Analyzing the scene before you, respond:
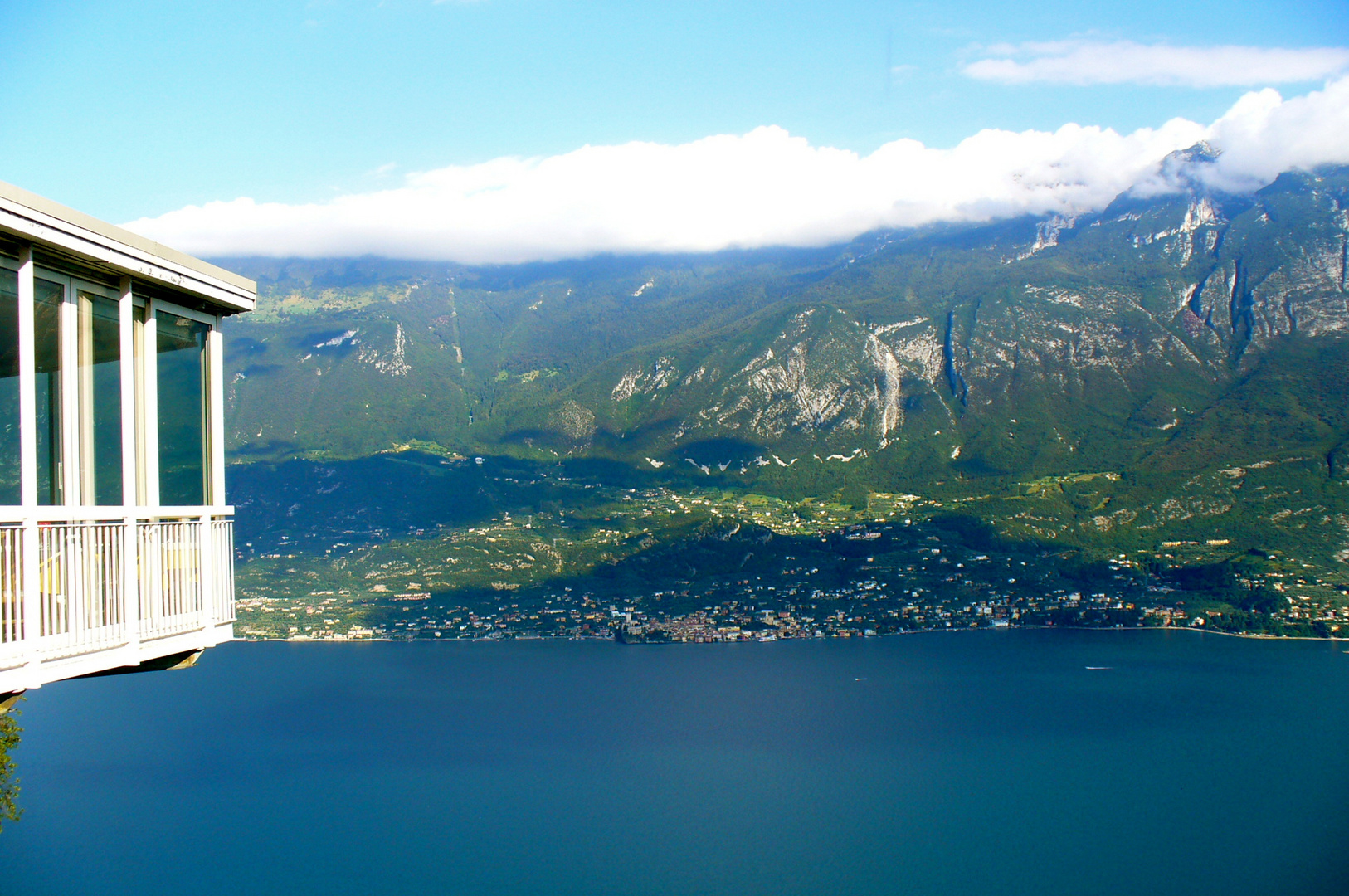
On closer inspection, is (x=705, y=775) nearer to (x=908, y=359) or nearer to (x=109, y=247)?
(x=109, y=247)

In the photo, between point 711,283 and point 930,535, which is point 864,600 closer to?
point 930,535

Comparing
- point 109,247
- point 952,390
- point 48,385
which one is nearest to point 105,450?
point 48,385

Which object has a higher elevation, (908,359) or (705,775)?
(908,359)

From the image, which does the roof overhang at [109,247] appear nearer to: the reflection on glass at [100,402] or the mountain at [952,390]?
the reflection on glass at [100,402]

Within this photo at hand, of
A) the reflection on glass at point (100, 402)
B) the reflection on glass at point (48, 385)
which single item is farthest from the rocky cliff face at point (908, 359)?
the reflection on glass at point (48, 385)

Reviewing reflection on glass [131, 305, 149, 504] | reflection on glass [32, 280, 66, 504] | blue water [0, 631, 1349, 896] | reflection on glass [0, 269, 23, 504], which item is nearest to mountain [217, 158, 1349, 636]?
blue water [0, 631, 1349, 896]

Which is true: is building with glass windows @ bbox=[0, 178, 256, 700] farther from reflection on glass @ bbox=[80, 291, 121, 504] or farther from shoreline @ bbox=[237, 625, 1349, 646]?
shoreline @ bbox=[237, 625, 1349, 646]

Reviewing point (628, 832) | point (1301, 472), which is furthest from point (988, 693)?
point (1301, 472)
